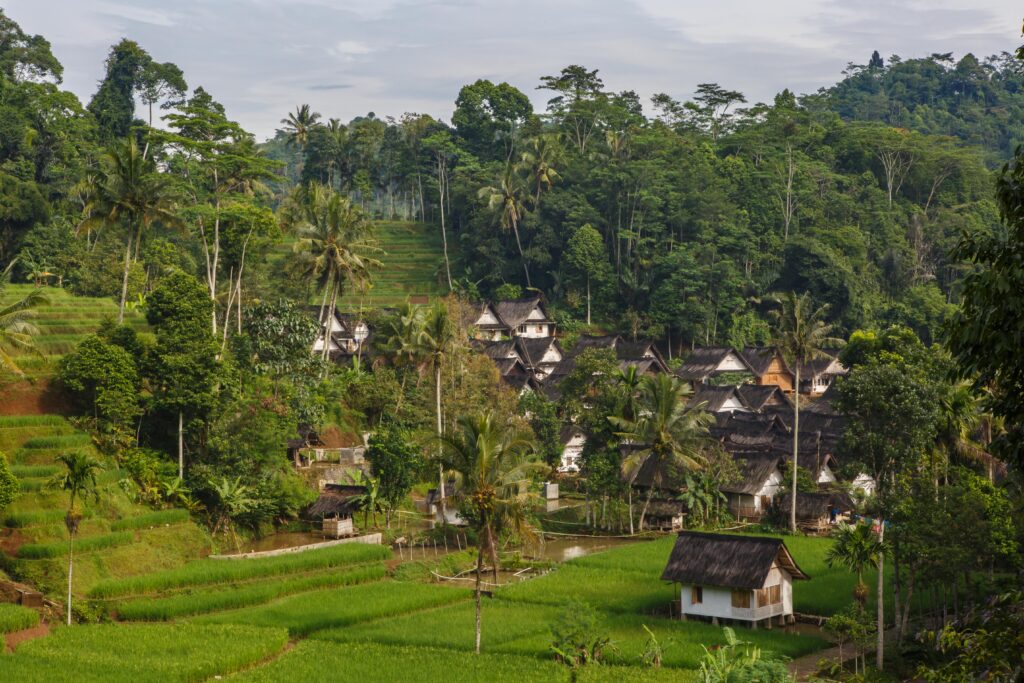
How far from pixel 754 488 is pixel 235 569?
71.3 feet

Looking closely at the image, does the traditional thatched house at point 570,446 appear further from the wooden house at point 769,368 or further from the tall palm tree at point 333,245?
the wooden house at point 769,368

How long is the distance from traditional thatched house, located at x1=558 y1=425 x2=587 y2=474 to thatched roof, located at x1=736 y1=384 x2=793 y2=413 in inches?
414

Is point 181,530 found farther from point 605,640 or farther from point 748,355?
point 748,355

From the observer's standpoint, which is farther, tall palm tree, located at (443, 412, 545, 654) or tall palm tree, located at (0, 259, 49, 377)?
tall palm tree, located at (0, 259, 49, 377)

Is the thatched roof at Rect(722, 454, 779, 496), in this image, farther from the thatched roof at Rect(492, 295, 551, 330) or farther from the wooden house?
the thatched roof at Rect(492, 295, 551, 330)

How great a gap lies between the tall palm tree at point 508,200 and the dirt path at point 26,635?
182 ft

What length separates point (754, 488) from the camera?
48781 millimetres

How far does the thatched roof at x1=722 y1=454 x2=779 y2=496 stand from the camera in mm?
48906

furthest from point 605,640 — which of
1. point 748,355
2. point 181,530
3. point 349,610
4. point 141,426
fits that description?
point 748,355

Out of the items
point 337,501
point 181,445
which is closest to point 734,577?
point 337,501

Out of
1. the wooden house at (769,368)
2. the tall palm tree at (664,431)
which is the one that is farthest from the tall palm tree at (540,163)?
the tall palm tree at (664,431)

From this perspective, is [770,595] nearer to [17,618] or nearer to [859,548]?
[859,548]

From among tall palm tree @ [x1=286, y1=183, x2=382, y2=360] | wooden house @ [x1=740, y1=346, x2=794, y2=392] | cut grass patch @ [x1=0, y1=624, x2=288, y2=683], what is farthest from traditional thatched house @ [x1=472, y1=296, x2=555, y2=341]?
cut grass patch @ [x1=0, y1=624, x2=288, y2=683]

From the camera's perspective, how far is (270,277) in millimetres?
69688
